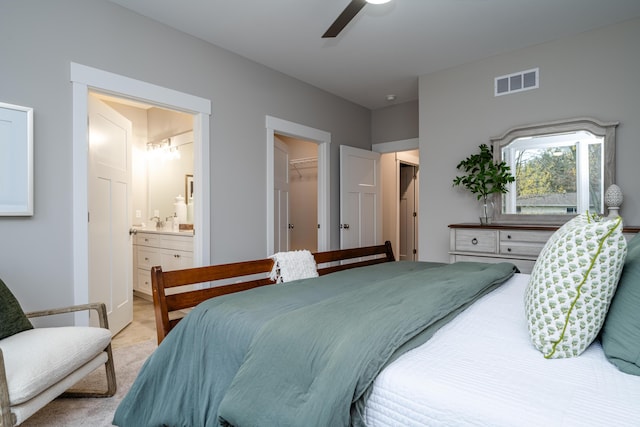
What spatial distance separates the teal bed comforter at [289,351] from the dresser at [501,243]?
139 centimetres

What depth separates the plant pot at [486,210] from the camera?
3357 mm

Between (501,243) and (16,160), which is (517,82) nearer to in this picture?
(501,243)

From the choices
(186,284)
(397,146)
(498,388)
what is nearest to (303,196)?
(397,146)

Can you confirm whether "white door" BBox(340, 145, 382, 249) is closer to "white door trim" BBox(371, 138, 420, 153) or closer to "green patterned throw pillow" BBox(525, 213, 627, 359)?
"white door trim" BBox(371, 138, 420, 153)

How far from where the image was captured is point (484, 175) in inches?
129

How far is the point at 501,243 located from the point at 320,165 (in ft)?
7.34

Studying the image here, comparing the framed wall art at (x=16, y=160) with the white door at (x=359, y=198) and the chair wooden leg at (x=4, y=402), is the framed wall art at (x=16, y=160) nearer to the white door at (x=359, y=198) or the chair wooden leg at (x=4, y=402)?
the chair wooden leg at (x=4, y=402)

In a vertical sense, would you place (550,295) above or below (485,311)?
above

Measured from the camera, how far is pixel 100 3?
246 cm

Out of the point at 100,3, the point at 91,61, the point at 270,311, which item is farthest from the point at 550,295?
the point at 100,3

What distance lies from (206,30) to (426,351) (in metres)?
3.00

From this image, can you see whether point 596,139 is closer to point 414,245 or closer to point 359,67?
point 359,67

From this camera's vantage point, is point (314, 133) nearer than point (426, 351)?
No

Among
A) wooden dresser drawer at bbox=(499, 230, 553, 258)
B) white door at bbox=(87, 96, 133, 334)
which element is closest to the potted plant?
wooden dresser drawer at bbox=(499, 230, 553, 258)
